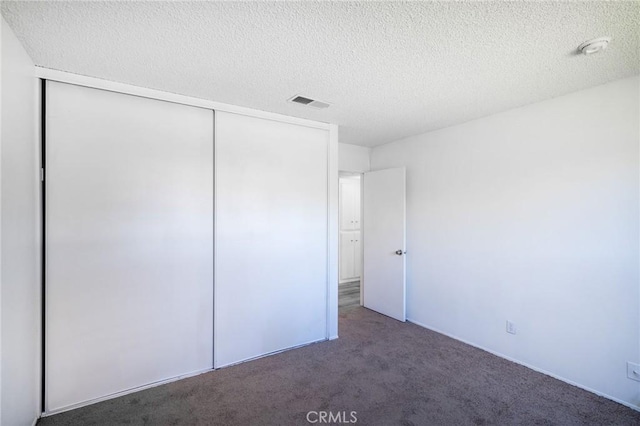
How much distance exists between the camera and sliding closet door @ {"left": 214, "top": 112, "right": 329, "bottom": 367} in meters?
2.87

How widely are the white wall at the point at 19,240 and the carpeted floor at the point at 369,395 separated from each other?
480 mm

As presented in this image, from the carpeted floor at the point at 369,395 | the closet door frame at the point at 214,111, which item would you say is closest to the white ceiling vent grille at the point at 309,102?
the closet door frame at the point at 214,111

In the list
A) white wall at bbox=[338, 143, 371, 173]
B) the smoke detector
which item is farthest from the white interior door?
the smoke detector

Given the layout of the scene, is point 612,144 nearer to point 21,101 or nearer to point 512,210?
point 512,210

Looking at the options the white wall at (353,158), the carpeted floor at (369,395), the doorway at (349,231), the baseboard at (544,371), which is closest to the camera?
the carpeted floor at (369,395)

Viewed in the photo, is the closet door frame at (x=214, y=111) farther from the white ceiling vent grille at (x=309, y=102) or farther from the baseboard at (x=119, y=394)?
the white ceiling vent grille at (x=309, y=102)

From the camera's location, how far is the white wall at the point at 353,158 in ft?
14.7

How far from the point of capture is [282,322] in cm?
320

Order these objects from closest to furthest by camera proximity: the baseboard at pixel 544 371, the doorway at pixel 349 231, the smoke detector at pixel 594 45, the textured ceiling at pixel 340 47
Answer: the textured ceiling at pixel 340 47 < the smoke detector at pixel 594 45 < the baseboard at pixel 544 371 < the doorway at pixel 349 231

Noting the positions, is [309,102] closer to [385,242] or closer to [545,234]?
[385,242]

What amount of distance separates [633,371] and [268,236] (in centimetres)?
313

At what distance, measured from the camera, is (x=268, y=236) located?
3.12 m

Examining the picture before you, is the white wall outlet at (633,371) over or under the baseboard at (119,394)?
over

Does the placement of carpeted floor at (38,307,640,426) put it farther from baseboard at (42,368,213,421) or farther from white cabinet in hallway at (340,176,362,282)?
white cabinet in hallway at (340,176,362,282)
